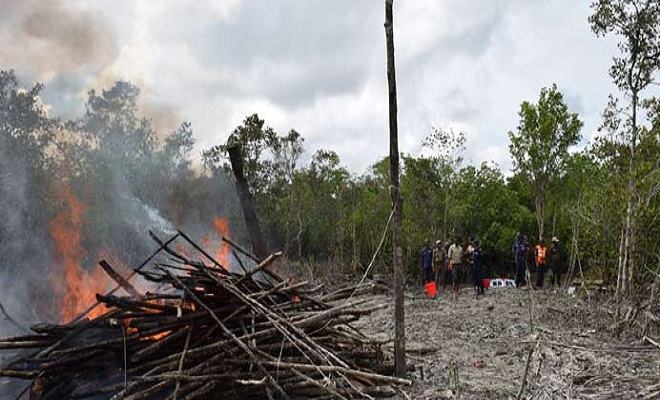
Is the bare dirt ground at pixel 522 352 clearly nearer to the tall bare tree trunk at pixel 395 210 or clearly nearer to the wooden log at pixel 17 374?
the tall bare tree trunk at pixel 395 210

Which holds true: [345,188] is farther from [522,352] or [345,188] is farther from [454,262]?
[522,352]

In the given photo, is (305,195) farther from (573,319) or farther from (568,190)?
(573,319)

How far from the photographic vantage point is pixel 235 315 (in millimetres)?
6395

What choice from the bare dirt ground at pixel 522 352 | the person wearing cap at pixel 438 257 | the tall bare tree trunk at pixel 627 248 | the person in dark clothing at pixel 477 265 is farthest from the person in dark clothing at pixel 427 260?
the tall bare tree trunk at pixel 627 248

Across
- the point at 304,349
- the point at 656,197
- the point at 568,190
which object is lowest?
the point at 304,349

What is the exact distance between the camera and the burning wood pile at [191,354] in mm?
5711

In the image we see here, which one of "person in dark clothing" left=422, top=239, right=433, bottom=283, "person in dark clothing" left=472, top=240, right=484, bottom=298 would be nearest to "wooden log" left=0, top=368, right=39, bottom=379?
"person in dark clothing" left=472, top=240, right=484, bottom=298

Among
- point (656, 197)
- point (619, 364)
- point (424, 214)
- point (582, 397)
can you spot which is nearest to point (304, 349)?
point (582, 397)

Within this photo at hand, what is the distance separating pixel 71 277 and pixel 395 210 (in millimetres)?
5677

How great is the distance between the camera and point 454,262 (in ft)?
56.9

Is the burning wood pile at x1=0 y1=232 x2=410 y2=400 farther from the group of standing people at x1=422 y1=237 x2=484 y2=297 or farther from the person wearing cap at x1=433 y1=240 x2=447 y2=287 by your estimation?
the person wearing cap at x1=433 y1=240 x2=447 y2=287

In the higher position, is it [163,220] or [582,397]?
[163,220]

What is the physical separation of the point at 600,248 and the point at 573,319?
2268mm

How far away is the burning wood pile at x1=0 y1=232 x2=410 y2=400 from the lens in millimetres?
5711
